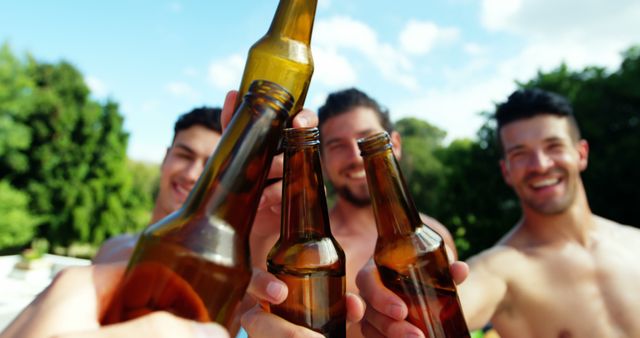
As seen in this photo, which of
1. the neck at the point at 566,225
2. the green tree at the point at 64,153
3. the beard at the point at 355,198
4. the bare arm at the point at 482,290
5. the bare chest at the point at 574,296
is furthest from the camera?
the green tree at the point at 64,153

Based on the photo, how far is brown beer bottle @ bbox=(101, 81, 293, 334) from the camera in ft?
1.52

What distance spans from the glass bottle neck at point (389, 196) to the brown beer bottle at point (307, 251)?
0.10 meters

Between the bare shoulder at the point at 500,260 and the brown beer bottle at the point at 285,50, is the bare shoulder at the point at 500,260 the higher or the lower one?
the lower one

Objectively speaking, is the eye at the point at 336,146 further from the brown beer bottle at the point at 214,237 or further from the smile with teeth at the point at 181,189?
the brown beer bottle at the point at 214,237

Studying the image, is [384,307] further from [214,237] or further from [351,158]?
[351,158]

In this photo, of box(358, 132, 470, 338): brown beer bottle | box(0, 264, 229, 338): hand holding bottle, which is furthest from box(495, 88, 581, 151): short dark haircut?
box(0, 264, 229, 338): hand holding bottle

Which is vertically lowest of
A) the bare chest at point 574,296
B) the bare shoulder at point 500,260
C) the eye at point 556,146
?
the bare chest at point 574,296

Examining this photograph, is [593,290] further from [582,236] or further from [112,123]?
[112,123]

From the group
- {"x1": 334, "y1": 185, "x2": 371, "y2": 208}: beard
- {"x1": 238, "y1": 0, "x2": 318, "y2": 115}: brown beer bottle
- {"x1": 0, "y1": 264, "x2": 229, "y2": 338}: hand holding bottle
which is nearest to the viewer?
{"x1": 0, "y1": 264, "x2": 229, "y2": 338}: hand holding bottle

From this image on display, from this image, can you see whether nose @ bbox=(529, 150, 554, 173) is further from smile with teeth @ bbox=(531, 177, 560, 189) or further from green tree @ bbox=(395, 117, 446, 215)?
green tree @ bbox=(395, 117, 446, 215)

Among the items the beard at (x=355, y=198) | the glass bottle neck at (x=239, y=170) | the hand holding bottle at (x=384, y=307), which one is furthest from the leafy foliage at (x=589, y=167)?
the glass bottle neck at (x=239, y=170)

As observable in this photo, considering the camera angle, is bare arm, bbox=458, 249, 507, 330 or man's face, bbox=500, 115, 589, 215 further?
man's face, bbox=500, 115, 589, 215

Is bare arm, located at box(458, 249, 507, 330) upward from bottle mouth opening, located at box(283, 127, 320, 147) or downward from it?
downward

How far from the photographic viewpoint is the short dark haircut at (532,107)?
253 centimetres
